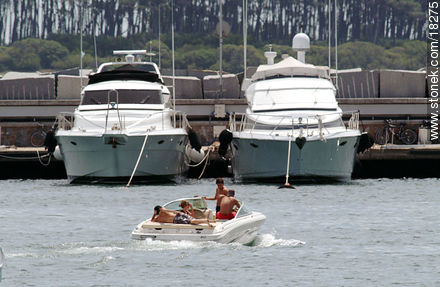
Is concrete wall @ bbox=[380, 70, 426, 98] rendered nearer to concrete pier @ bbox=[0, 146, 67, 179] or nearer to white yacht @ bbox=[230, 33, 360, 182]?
white yacht @ bbox=[230, 33, 360, 182]

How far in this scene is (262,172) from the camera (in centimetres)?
3675

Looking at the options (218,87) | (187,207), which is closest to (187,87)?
(218,87)

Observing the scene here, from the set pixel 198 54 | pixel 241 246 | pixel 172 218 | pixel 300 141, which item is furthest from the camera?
pixel 198 54

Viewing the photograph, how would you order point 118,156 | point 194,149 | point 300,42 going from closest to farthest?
point 118,156 < point 194,149 < point 300,42

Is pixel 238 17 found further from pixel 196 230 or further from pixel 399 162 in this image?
pixel 196 230

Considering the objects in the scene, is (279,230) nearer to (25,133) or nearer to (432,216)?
(432,216)

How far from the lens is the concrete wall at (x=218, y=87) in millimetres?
50344

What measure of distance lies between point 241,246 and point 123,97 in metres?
16.2

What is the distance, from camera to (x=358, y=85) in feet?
168

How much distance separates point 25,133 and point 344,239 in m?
25.7

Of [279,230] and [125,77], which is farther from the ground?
[125,77]

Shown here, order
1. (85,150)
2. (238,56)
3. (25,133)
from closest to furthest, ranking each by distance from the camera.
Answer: (85,150), (25,133), (238,56)

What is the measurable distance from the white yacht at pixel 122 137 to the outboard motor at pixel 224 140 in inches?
48.8

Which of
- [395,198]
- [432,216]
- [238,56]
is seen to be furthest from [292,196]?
[238,56]
